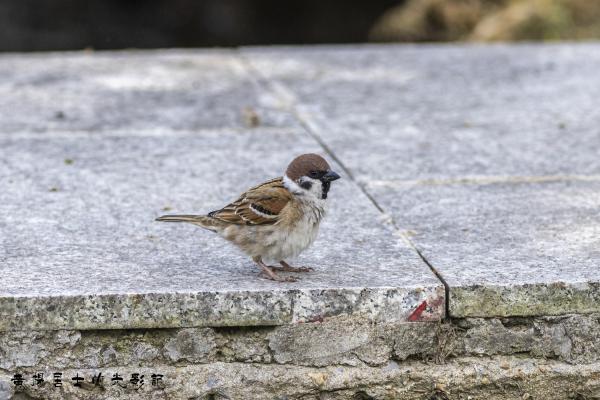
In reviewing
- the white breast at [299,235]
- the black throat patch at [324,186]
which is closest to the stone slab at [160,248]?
the white breast at [299,235]

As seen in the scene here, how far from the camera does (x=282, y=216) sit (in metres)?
3.26

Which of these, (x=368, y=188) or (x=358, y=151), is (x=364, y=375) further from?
(x=358, y=151)

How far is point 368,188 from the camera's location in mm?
4383

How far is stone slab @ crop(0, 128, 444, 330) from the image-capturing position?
3078 mm

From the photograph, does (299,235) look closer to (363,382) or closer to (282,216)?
(282,216)

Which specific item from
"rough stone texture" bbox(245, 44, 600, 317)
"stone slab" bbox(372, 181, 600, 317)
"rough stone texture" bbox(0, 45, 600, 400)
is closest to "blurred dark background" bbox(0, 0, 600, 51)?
"rough stone texture" bbox(245, 44, 600, 317)

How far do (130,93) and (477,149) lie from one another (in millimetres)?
2153

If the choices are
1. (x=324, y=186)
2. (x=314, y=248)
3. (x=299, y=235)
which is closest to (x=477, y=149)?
(x=314, y=248)

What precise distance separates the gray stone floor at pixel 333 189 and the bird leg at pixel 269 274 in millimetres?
48

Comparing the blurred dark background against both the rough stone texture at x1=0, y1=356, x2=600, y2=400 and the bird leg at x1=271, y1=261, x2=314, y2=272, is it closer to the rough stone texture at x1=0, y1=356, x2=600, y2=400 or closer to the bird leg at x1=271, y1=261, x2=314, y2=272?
the bird leg at x1=271, y1=261, x2=314, y2=272

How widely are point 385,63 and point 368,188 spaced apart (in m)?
2.65

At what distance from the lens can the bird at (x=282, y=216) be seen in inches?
128

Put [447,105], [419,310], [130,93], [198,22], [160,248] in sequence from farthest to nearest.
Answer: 1. [198,22]
2. [130,93]
3. [447,105]
4. [160,248]
5. [419,310]

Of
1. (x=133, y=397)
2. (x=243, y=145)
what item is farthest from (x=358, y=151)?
(x=133, y=397)
